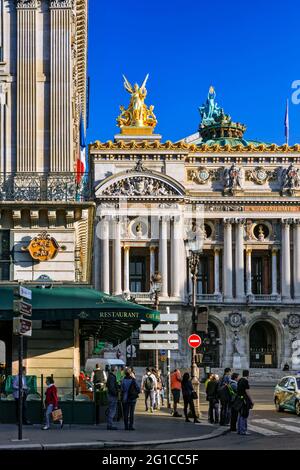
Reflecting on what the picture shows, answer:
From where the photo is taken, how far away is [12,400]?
94.3 ft

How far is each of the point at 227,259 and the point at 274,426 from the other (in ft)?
219

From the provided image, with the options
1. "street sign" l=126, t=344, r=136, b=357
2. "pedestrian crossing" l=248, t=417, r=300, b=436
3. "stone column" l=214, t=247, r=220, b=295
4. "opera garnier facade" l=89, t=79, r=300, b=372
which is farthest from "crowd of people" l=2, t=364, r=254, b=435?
"stone column" l=214, t=247, r=220, b=295

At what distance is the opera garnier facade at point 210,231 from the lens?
3809 inches

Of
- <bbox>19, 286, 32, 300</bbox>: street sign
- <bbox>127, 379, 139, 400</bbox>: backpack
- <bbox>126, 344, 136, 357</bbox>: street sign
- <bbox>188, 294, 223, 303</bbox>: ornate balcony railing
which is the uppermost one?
<bbox>188, 294, 223, 303</bbox>: ornate balcony railing

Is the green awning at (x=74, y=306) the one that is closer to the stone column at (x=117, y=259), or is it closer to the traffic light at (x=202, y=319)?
the traffic light at (x=202, y=319)

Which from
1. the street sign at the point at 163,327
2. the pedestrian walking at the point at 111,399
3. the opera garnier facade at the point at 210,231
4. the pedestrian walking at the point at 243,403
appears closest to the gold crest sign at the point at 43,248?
the pedestrian walking at the point at 111,399

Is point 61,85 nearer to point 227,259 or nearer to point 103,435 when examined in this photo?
point 103,435

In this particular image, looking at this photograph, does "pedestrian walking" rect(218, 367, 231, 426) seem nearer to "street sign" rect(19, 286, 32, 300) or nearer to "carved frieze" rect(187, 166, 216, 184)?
"street sign" rect(19, 286, 32, 300)

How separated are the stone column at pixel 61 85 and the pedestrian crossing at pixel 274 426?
33.0 feet

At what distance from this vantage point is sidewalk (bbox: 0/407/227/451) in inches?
894

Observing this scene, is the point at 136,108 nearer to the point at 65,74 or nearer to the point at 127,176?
the point at 127,176

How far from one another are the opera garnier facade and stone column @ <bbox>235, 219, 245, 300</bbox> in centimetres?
11

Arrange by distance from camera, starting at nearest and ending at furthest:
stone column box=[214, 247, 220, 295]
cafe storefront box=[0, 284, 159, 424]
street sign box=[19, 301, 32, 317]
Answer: street sign box=[19, 301, 32, 317]
cafe storefront box=[0, 284, 159, 424]
stone column box=[214, 247, 220, 295]
